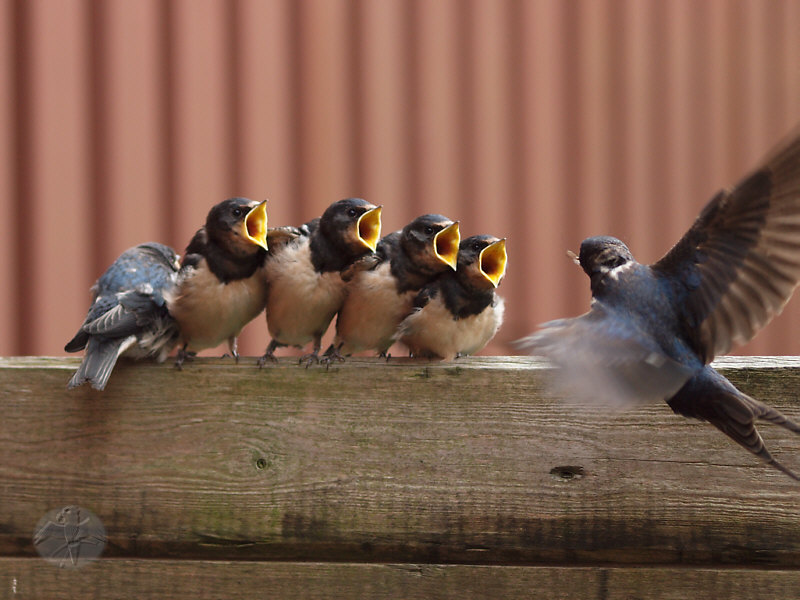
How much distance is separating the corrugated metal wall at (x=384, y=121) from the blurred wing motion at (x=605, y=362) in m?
1.64

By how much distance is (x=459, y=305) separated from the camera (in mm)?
1423

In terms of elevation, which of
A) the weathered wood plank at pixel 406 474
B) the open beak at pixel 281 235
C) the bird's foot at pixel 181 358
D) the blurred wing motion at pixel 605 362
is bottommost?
the weathered wood plank at pixel 406 474

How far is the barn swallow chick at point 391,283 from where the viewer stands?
54.6 inches

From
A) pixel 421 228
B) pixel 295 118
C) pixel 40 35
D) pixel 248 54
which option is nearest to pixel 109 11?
pixel 40 35

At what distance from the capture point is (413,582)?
47.8 inches

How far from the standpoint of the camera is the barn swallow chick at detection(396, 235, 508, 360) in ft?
4.46

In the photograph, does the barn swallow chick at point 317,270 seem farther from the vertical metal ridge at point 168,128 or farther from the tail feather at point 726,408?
the vertical metal ridge at point 168,128

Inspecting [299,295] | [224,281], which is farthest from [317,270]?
[224,281]

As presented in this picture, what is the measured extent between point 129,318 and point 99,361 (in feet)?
0.37

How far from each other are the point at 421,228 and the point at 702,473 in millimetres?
567

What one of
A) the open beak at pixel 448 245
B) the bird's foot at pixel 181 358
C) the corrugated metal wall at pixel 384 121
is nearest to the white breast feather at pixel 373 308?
the open beak at pixel 448 245

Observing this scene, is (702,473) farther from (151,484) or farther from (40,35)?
(40,35)

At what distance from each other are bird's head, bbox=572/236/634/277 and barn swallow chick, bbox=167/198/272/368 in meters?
0.58

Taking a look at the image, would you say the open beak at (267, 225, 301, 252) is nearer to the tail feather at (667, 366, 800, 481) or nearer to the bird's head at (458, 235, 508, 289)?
the bird's head at (458, 235, 508, 289)
